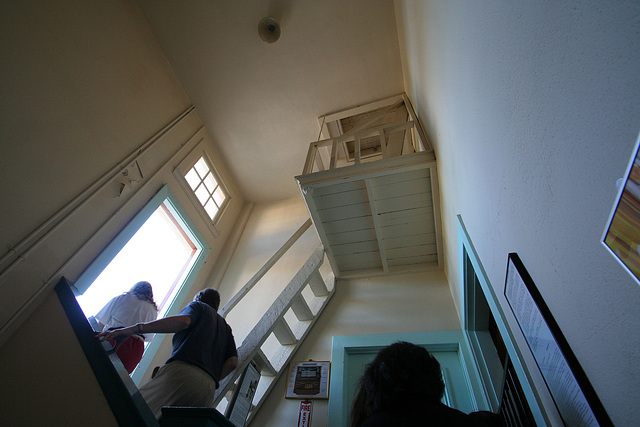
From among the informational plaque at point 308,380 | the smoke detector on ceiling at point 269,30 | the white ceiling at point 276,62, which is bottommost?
the informational plaque at point 308,380

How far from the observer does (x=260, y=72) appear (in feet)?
13.6

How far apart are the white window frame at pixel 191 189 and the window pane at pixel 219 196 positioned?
45 millimetres

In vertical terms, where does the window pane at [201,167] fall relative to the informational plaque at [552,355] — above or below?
above

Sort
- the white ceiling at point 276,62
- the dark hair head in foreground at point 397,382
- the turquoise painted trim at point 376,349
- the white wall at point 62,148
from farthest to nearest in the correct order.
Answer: the white ceiling at point 276,62
the turquoise painted trim at point 376,349
the white wall at point 62,148
the dark hair head in foreground at point 397,382

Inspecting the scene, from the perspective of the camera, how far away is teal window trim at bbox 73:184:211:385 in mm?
2404

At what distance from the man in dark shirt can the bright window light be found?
3.40 feet

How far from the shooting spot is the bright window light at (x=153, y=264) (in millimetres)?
2521

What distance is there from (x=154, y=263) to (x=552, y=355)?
333 centimetres

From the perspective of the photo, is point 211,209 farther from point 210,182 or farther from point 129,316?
point 129,316

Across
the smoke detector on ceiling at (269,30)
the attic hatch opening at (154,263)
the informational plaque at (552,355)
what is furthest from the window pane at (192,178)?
the informational plaque at (552,355)

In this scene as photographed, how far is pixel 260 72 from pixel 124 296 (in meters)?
3.24

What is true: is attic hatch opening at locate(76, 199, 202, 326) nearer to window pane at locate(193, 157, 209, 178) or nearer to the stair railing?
the stair railing

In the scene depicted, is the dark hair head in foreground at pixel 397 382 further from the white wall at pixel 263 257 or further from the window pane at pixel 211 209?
the window pane at pixel 211 209

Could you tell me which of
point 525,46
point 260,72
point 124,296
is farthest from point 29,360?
point 260,72
